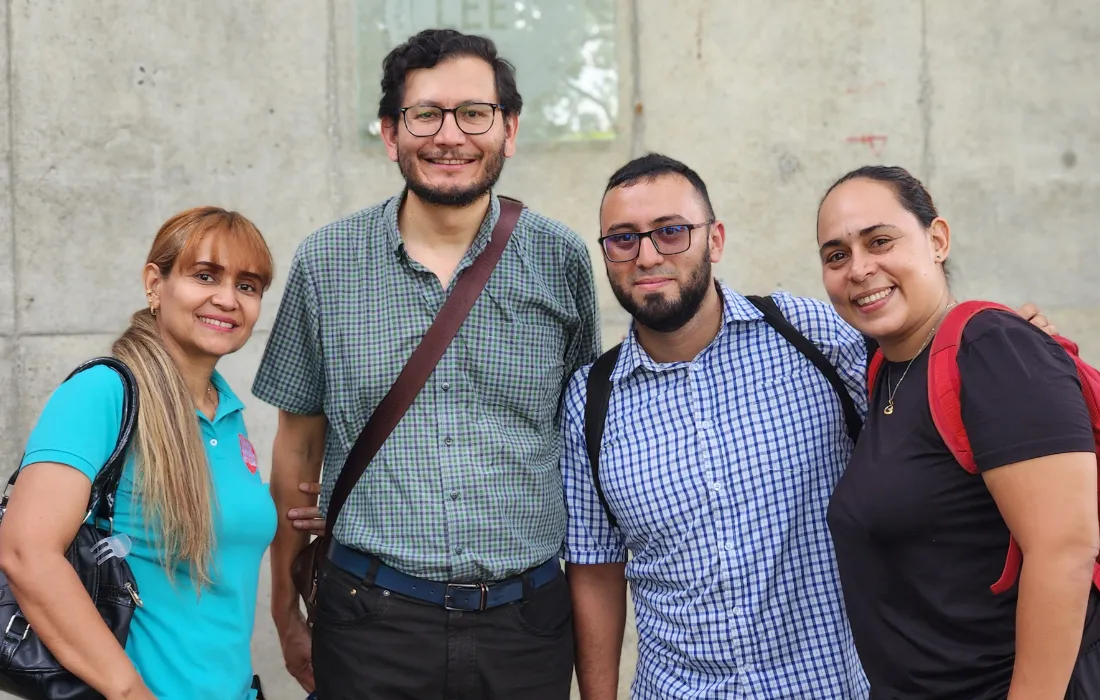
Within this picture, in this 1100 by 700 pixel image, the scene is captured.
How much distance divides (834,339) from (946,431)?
64 centimetres

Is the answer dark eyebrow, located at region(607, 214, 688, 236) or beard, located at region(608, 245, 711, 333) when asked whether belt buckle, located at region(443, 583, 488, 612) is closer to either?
beard, located at region(608, 245, 711, 333)

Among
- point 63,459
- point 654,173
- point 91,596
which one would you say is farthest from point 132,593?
point 654,173

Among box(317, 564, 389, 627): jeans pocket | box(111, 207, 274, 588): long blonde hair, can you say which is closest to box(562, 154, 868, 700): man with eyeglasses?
box(317, 564, 389, 627): jeans pocket

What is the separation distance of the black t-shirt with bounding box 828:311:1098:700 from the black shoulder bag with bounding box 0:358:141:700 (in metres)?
1.51

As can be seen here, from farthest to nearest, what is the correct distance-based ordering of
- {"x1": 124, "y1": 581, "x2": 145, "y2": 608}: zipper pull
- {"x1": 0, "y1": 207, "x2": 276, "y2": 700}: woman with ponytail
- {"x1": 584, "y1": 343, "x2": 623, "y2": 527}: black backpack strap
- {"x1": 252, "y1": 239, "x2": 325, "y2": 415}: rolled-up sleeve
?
{"x1": 252, "y1": 239, "x2": 325, "y2": 415}: rolled-up sleeve, {"x1": 584, "y1": 343, "x2": 623, "y2": 527}: black backpack strap, {"x1": 124, "y1": 581, "x2": 145, "y2": 608}: zipper pull, {"x1": 0, "y1": 207, "x2": 276, "y2": 700}: woman with ponytail

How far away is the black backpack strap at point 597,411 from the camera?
258 cm

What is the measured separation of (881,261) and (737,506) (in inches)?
26.0

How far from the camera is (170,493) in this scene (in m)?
2.15

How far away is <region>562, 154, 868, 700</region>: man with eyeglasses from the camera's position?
237 cm

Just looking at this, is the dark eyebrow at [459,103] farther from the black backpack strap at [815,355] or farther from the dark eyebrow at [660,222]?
the black backpack strap at [815,355]

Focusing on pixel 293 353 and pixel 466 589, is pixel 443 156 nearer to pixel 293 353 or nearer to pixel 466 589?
pixel 293 353

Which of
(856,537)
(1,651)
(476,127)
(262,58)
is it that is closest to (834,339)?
(856,537)

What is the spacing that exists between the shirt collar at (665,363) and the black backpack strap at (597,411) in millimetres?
29

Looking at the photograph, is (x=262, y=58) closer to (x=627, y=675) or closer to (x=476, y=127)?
(x=476, y=127)
